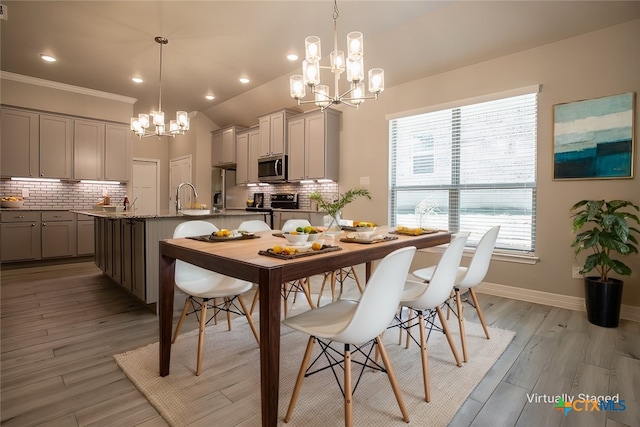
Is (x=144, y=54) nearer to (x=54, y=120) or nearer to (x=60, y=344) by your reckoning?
(x=54, y=120)

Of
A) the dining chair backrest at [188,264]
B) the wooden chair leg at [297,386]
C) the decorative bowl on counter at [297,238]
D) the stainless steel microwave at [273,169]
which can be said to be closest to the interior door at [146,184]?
the stainless steel microwave at [273,169]

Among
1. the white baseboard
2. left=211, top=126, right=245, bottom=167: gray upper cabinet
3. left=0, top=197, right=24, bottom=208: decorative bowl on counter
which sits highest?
left=211, top=126, right=245, bottom=167: gray upper cabinet

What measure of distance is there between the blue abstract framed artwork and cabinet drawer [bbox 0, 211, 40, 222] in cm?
708

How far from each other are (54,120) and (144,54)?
242cm

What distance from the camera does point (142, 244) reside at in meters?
2.92

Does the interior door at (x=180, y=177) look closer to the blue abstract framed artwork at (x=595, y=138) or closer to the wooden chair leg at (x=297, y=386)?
the wooden chair leg at (x=297, y=386)

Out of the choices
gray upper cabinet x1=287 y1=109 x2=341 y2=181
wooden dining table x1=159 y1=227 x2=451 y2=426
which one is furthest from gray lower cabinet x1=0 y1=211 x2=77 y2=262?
wooden dining table x1=159 y1=227 x2=451 y2=426

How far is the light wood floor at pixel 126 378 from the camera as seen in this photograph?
5.30 ft

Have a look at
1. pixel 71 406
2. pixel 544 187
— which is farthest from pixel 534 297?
pixel 71 406

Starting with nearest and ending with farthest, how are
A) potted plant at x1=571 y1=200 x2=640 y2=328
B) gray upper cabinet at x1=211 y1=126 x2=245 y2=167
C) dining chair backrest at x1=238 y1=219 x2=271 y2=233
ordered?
potted plant at x1=571 y1=200 x2=640 y2=328, dining chair backrest at x1=238 y1=219 x2=271 y2=233, gray upper cabinet at x1=211 y1=126 x2=245 y2=167

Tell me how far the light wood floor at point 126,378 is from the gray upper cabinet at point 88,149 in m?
2.96

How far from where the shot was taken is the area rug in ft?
5.24

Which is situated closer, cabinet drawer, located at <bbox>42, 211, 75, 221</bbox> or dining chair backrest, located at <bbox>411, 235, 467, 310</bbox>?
dining chair backrest, located at <bbox>411, 235, 467, 310</bbox>

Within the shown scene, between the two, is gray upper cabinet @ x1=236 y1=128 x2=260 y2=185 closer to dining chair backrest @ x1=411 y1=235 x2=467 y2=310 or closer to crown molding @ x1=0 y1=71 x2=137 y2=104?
crown molding @ x1=0 y1=71 x2=137 y2=104
